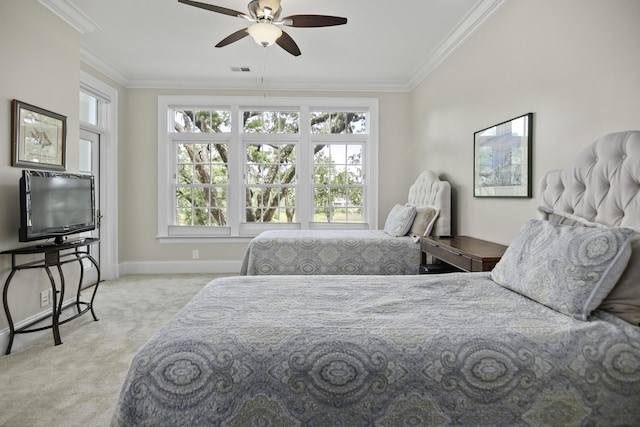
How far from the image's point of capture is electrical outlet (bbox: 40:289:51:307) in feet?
9.52

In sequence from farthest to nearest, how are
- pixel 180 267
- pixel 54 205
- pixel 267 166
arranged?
pixel 267 166, pixel 180 267, pixel 54 205

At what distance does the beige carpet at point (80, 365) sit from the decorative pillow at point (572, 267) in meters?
2.11

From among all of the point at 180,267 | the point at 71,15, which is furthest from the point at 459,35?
the point at 180,267

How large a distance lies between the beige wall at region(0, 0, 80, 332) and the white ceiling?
24 centimetres

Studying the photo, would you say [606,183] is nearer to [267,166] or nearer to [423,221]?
[423,221]

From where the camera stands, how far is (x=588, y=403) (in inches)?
40.3

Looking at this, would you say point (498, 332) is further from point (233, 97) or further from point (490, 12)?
point (233, 97)

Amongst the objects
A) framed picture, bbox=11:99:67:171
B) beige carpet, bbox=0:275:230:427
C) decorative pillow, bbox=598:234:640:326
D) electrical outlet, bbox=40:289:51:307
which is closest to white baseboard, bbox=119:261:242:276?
beige carpet, bbox=0:275:230:427

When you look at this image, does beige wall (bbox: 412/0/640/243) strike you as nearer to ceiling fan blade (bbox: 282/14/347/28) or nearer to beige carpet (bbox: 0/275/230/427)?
ceiling fan blade (bbox: 282/14/347/28)

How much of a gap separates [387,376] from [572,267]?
0.87m

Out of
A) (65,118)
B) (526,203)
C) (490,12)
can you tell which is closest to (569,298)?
(526,203)

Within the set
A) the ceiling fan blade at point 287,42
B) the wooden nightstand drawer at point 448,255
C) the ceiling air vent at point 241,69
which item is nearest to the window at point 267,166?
the ceiling air vent at point 241,69

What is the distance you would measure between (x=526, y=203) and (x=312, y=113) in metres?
3.47

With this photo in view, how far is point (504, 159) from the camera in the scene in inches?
111
